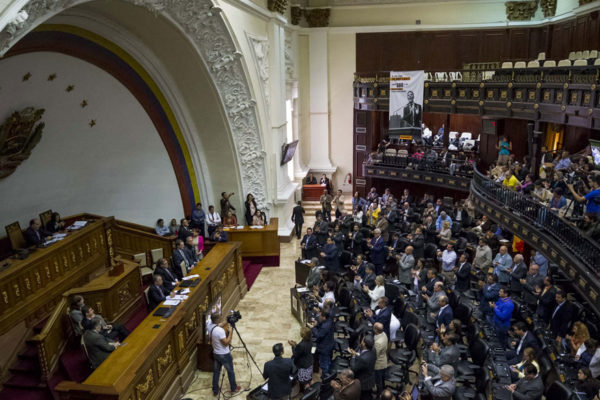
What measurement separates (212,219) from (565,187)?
358 inches

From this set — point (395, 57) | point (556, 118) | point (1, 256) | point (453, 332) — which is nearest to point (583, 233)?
point (453, 332)

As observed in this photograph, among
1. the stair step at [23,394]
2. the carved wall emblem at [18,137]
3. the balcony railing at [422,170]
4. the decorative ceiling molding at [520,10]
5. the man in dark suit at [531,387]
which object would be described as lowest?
the stair step at [23,394]

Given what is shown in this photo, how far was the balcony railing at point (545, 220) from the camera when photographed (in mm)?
8070

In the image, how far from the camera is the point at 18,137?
9.40 metres

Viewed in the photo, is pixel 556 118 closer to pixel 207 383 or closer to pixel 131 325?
pixel 207 383

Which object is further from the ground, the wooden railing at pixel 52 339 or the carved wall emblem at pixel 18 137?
the carved wall emblem at pixel 18 137

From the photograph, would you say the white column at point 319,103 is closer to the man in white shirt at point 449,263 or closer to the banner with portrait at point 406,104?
Answer: the banner with portrait at point 406,104

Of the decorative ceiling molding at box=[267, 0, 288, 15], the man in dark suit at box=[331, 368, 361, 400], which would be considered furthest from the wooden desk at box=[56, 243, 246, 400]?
the decorative ceiling molding at box=[267, 0, 288, 15]

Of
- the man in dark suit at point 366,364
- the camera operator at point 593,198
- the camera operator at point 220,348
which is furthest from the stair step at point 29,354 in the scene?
the camera operator at point 593,198

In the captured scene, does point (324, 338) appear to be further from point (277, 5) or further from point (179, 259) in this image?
point (277, 5)

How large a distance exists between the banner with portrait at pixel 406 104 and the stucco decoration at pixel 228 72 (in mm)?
5394

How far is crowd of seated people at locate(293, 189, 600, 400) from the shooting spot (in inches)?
272

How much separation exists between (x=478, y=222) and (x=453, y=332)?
25.4ft

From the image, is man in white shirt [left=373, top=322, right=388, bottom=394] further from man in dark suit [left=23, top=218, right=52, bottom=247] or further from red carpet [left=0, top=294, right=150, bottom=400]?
man in dark suit [left=23, top=218, right=52, bottom=247]
